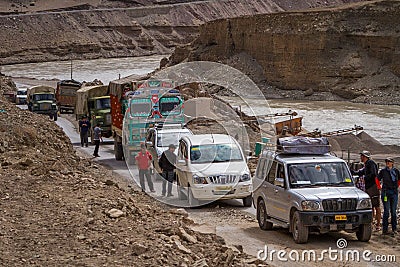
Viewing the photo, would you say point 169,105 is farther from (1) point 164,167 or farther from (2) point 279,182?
(2) point 279,182

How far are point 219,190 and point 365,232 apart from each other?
5.10 m

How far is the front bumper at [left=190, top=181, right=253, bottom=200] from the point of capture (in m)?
18.9

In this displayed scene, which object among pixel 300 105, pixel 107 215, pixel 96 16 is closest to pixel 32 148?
pixel 107 215

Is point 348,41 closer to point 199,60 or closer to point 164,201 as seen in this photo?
point 199,60

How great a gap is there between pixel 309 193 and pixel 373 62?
60.7m

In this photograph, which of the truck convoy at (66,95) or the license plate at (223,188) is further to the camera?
the truck convoy at (66,95)

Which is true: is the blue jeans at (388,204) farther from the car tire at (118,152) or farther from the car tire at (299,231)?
the car tire at (118,152)

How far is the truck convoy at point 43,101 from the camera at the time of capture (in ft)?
160

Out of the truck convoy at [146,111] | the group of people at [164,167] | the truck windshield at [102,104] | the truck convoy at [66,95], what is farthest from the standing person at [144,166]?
the truck convoy at [66,95]

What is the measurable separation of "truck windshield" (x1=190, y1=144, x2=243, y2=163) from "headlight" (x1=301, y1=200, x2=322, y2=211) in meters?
5.49

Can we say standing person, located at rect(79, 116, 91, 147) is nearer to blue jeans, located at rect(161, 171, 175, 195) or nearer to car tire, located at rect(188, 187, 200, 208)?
blue jeans, located at rect(161, 171, 175, 195)

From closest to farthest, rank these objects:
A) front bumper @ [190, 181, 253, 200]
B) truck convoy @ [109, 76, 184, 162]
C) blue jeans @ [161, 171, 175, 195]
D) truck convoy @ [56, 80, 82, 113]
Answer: front bumper @ [190, 181, 253, 200] → blue jeans @ [161, 171, 175, 195] → truck convoy @ [109, 76, 184, 162] → truck convoy @ [56, 80, 82, 113]

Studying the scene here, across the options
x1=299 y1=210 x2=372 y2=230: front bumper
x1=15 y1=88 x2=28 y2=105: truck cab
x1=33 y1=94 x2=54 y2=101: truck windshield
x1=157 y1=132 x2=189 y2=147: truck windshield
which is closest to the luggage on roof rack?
x1=299 y1=210 x2=372 y2=230: front bumper

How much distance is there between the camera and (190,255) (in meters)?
12.2
